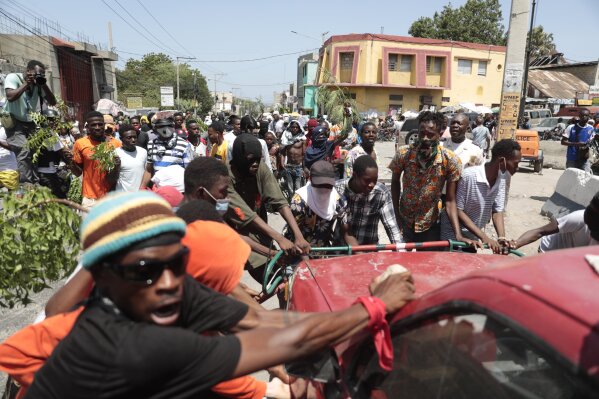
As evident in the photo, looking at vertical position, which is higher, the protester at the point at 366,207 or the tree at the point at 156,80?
the tree at the point at 156,80

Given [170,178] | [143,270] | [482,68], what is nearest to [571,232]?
[143,270]

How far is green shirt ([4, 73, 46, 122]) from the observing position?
5.07 metres

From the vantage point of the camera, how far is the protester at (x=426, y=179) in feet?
12.9

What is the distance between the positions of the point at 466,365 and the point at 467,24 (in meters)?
52.6

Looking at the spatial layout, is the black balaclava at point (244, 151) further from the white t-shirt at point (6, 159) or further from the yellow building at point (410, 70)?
the yellow building at point (410, 70)

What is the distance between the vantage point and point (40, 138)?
514cm

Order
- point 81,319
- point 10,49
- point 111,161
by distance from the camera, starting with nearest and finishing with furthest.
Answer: point 81,319 → point 111,161 → point 10,49

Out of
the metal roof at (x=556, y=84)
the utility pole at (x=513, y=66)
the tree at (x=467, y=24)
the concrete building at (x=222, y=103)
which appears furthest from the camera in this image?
the concrete building at (x=222, y=103)

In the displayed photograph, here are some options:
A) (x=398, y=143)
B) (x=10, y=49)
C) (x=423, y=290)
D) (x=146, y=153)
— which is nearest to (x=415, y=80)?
(x=398, y=143)

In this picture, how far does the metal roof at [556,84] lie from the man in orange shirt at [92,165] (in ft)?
130

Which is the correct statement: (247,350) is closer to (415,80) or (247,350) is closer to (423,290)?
(423,290)

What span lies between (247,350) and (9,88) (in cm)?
509

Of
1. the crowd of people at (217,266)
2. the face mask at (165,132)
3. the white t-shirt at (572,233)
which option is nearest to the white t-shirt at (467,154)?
the crowd of people at (217,266)

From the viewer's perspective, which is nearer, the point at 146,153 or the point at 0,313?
the point at 0,313
